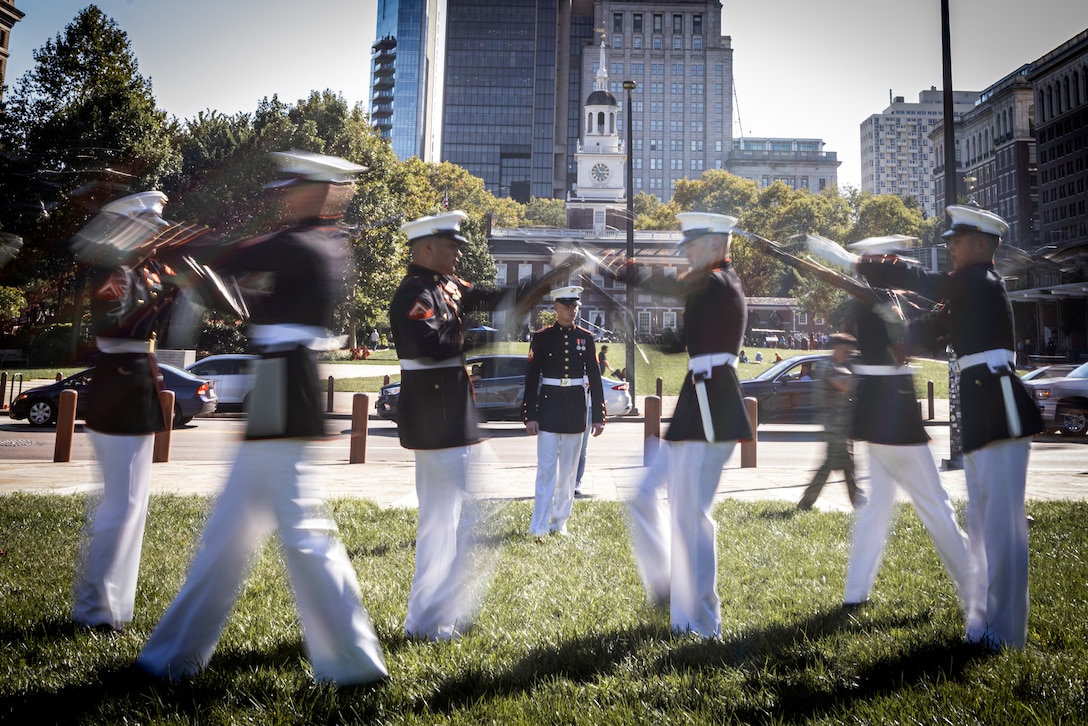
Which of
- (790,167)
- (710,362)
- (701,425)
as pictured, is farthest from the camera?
(790,167)

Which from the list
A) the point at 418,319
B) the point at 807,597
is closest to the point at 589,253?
the point at 418,319

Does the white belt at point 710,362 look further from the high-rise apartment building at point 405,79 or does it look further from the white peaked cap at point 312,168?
the high-rise apartment building at point 405,79

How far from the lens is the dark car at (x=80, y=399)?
17.2 metres

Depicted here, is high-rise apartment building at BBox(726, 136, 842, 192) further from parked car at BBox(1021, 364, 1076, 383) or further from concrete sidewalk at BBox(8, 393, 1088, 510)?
concrete sidewalk at BBox(8, 393, 1088, 510)

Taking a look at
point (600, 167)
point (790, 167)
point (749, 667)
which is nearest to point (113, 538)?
point (749, 667)

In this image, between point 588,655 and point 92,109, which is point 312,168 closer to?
point 588,655

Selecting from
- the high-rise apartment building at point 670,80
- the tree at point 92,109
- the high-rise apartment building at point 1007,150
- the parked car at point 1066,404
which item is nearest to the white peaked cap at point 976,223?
the parked car at point 1066,404

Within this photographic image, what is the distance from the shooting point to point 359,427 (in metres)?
12.6

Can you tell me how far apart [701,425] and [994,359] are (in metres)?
1.55

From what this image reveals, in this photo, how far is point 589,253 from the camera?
4.72m

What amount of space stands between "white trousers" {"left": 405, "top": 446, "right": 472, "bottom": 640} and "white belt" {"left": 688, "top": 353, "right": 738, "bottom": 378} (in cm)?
134

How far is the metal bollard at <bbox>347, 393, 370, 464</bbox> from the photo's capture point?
12430 mm

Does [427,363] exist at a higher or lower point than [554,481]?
higher

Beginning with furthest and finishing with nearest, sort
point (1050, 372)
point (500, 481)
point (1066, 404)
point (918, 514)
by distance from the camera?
point (1050, 372) < point (1066, 404) < point (500, 481) < point (918, 514)
